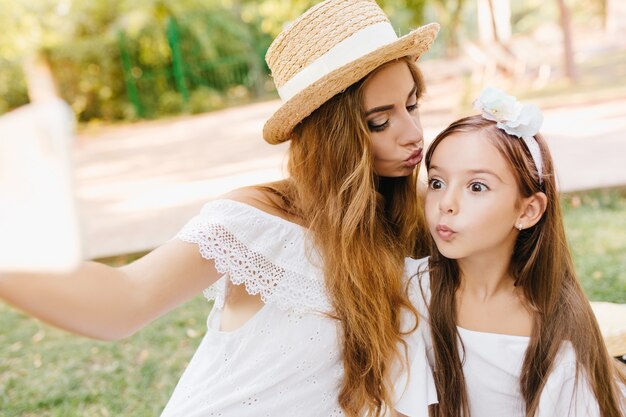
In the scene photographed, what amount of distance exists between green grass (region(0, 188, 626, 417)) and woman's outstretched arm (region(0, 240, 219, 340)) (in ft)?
5.20

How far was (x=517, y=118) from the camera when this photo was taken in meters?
1.77

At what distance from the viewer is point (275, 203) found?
204cm

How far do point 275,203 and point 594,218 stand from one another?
11.4 feet

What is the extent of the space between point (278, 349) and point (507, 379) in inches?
27.9

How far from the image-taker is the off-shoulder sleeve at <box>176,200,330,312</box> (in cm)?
178

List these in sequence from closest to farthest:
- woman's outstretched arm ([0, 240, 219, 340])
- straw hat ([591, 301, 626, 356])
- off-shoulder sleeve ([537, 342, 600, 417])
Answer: woman's outstretched arm ([0, 240, 219, 340]) < off-shoulder sleeve ([537, 342, 600, 417]) < straw hat ([591, 301, 626, 356])

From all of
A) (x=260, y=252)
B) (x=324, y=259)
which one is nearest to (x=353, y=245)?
(x=324, y=259)

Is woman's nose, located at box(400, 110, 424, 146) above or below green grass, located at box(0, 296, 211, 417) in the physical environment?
above

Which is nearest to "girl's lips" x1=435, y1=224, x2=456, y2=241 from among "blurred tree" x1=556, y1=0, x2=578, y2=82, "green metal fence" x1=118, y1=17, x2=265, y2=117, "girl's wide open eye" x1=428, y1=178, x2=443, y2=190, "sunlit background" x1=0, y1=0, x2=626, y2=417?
"girl's wide open eye" x1=428, y1=178, x2=443, y2=190

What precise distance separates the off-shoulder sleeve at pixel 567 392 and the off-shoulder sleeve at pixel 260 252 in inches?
27.2

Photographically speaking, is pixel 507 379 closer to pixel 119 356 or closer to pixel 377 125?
pixel 377 125

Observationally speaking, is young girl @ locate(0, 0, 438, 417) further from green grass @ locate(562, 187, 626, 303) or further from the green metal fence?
the green metal fence

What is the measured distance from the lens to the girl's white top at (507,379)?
5.77 feet

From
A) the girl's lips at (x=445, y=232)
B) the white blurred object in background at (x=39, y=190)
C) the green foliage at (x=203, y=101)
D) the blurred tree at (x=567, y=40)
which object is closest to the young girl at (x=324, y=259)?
the girl's lips at (x=445, y=232)
